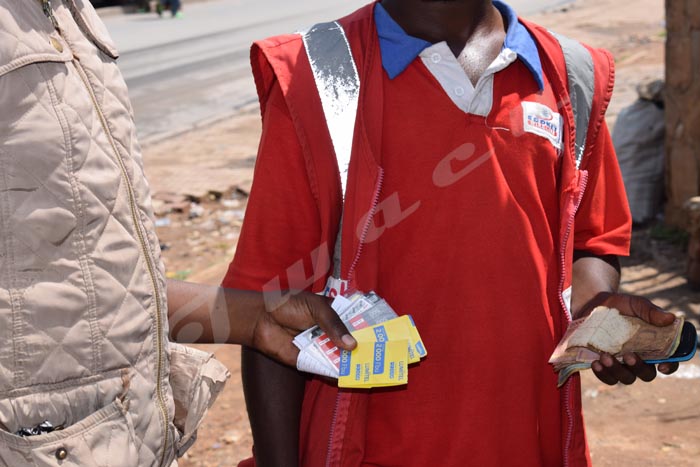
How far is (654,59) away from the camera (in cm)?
1401

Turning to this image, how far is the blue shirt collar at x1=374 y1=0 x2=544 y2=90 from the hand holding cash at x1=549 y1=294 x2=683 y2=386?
523 mm

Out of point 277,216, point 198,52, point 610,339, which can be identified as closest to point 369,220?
point 277,216

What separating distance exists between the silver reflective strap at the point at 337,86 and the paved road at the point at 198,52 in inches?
358

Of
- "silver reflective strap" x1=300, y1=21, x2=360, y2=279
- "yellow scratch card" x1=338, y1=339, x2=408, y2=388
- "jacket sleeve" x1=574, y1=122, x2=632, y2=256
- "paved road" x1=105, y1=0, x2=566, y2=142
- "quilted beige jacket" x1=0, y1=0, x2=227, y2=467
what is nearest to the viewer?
"quilted beige jacket" x1=0, y1=0, x2=227, y2=467

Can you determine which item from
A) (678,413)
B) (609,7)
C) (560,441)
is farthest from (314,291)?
(609,7)

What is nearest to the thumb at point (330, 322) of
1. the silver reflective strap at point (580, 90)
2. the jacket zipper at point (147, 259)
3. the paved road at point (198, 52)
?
the jacket zipper at point (147, 259)

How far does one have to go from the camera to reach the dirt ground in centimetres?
401

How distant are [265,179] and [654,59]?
42.9 ft

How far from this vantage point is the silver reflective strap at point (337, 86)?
1952mm

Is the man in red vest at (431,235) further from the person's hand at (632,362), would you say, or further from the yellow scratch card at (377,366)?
the yellow scratch card at (377,366)

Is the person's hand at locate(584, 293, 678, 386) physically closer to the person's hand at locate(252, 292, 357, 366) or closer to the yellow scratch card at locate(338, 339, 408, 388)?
the yellow scratch card at locate(338, 339, 408, 388)

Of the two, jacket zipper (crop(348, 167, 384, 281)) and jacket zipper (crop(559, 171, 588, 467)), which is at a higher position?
jacket zipper (crop(348, 167, 384, 281))

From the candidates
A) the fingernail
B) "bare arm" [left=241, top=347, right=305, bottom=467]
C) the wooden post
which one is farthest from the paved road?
the fingernail

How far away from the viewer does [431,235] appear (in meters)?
1.99
